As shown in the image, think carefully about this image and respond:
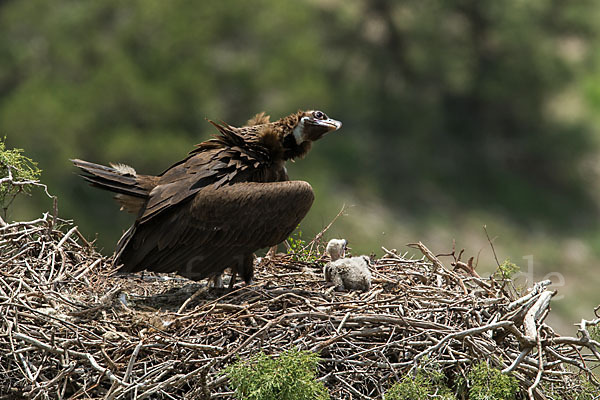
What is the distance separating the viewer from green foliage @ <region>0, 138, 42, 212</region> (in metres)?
7.36

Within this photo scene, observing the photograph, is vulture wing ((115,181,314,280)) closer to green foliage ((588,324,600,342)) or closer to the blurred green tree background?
green foliage ((588,324,600,342))

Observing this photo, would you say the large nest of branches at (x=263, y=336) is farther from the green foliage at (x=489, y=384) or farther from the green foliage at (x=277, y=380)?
the green foliage at (x=277, y=380)

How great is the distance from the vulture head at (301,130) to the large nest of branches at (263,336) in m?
1.23

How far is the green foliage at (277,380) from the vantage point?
5480 mm

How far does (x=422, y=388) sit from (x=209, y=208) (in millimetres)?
2188

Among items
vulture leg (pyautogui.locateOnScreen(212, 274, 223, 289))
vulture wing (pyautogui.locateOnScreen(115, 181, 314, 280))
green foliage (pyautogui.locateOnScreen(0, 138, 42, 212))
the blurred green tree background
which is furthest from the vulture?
the blurred green tree background

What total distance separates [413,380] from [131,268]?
249 centimetres

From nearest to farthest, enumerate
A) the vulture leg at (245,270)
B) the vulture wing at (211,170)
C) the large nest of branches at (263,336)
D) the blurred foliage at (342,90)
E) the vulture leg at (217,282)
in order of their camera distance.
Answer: the large nest of branches at (263,336) < the vulture wing at (211,170) < the vulture leg at (245,270) < the vulture leg at (217,282) < the blurred foliage at (342,90)

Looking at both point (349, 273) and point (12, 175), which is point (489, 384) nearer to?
point (349, 273)

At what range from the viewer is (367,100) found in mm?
27906

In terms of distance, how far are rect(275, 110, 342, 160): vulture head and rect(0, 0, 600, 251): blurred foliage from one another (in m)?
9.98

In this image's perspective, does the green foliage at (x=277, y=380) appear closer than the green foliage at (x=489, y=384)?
Yes

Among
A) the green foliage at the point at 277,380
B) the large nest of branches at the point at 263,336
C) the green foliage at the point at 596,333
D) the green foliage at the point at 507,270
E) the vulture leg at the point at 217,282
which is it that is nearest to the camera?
the green foliage at the point at 277,380

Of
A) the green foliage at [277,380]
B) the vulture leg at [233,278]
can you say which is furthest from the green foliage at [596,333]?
the vulture leg at [233,278]
